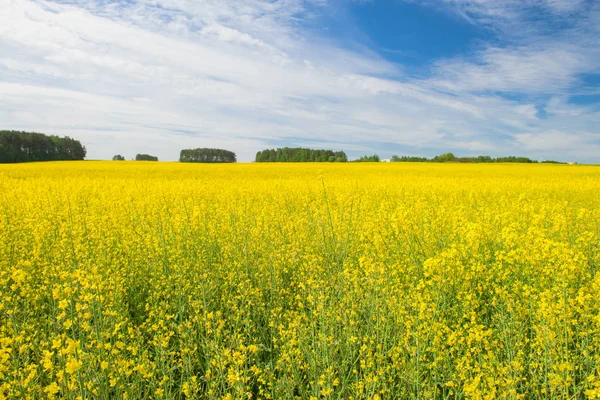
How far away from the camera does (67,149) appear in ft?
224

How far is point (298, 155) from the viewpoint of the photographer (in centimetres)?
7319

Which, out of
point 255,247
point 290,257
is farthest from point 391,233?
point 255,247

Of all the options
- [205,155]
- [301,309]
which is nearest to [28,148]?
[205,155]

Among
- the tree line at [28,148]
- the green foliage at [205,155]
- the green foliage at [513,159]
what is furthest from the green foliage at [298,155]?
the tree line at [28,148]

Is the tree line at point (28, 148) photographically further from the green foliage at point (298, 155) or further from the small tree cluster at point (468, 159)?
the small tree cluster at point (468, 159)

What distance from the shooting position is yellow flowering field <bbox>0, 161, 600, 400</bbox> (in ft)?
8.50

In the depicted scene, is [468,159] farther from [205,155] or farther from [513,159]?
[205,155]

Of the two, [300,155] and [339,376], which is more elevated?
[300,155]

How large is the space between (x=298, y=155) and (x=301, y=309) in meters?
69.8

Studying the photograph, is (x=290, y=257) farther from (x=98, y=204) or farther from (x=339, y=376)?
(x=98, y=204)

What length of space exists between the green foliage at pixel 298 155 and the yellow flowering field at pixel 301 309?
202 feet

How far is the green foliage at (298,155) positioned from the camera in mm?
70000

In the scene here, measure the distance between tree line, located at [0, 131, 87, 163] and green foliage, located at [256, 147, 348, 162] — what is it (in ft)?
121

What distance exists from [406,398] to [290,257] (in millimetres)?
2871
